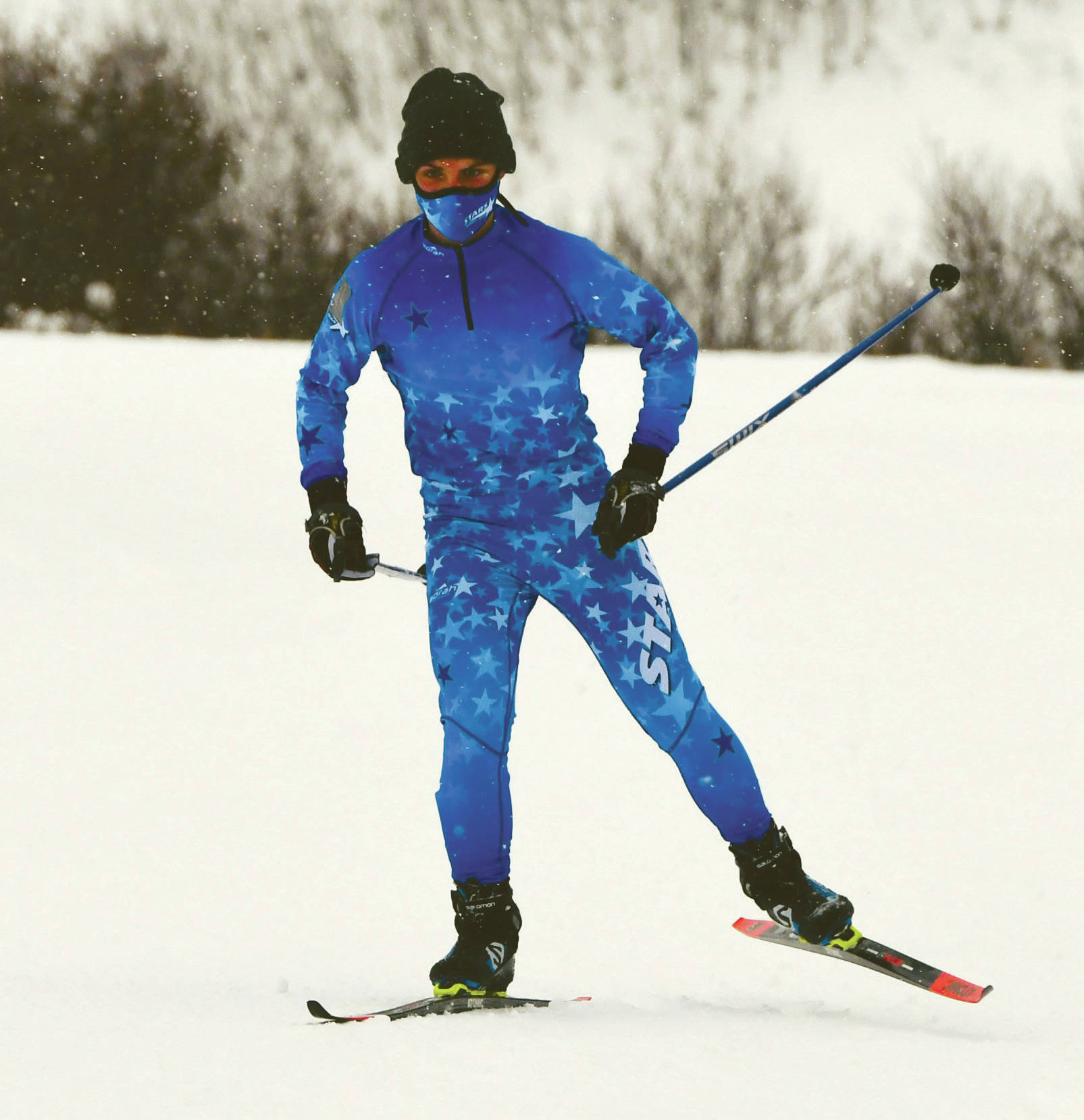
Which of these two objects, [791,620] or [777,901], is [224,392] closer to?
[791,620]

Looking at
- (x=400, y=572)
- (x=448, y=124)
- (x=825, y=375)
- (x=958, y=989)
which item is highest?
(x=448, y=124)

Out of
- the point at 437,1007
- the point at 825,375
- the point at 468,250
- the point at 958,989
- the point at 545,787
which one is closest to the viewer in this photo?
the point at 437,1007

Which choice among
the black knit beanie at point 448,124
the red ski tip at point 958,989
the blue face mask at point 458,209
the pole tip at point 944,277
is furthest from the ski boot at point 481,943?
the pole tip at point 944,277

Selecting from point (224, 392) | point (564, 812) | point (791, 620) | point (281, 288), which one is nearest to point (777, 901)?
point (564, 812)

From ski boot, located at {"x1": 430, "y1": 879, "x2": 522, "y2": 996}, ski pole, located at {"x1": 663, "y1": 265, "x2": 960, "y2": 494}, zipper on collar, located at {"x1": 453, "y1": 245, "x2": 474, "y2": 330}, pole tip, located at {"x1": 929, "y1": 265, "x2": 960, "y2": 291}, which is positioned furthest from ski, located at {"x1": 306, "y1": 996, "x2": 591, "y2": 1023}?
pole tip, located at {"x1": 929, "y1": 265, "x2": 960, "y2": 291}

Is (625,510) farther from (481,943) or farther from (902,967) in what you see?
(902,967)

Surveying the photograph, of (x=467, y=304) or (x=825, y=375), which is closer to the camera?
(x=467, y=304)

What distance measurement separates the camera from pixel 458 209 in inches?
137

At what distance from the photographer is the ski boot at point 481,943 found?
11.5 ft

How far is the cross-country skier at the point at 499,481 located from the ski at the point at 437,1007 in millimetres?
47

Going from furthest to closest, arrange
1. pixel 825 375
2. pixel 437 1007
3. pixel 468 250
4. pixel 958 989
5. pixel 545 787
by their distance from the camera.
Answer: pixel 545 787 → pixel 825 375 → pixel 958 989 → pixel 468 250 → pixel 437 1007

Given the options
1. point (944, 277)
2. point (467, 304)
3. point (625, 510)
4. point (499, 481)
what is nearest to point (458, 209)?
point (467, 304)

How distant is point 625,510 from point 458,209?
2.64ft

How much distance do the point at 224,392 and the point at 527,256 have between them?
420 inches
